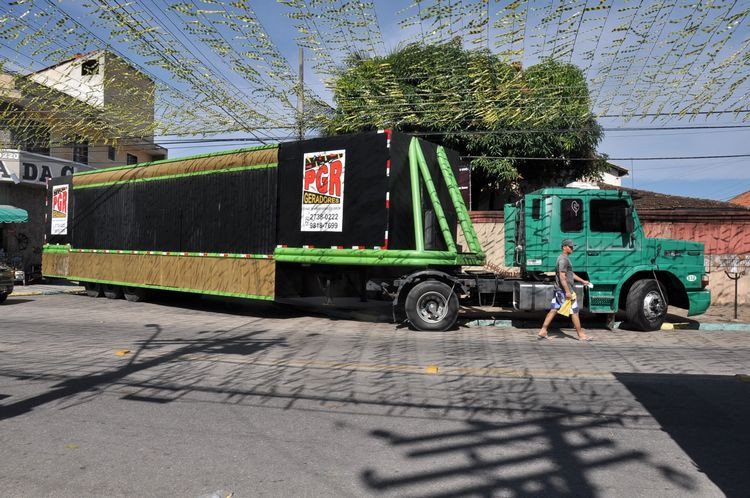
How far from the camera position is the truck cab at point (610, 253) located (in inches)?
379

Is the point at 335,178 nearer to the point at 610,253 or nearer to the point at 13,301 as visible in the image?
the point at 610,253

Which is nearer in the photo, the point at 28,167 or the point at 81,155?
the point at 28,167

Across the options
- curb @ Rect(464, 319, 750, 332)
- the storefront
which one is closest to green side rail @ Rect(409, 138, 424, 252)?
curb @ Rect(464, 319, 750, 332)

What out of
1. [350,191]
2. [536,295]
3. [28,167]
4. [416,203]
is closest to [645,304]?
[536,295]

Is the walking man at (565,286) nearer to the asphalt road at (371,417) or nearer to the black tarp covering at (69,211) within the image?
the asphalt road at (371,417)

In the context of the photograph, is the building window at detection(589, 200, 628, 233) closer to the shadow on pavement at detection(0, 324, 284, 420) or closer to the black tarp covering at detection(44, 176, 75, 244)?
the shadow on pavement at detection(0, 324, 284, 420)

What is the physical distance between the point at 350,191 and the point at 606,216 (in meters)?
4.76

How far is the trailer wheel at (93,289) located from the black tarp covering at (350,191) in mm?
7983

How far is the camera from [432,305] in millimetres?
9805

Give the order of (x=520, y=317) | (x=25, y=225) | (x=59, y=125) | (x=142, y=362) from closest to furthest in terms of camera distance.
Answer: (x=142, y=362), (x=520, y=317), (x=59, y=125), (x=25, y=225)

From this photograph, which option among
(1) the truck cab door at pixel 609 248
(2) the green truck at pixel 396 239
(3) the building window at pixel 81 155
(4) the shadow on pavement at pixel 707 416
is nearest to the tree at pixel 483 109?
(2) the green truck at pixel 396 239

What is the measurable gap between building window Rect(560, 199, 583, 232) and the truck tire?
5.08 ft

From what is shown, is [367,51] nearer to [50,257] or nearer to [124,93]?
[124,93]

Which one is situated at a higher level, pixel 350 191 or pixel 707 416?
pixel 350 191
